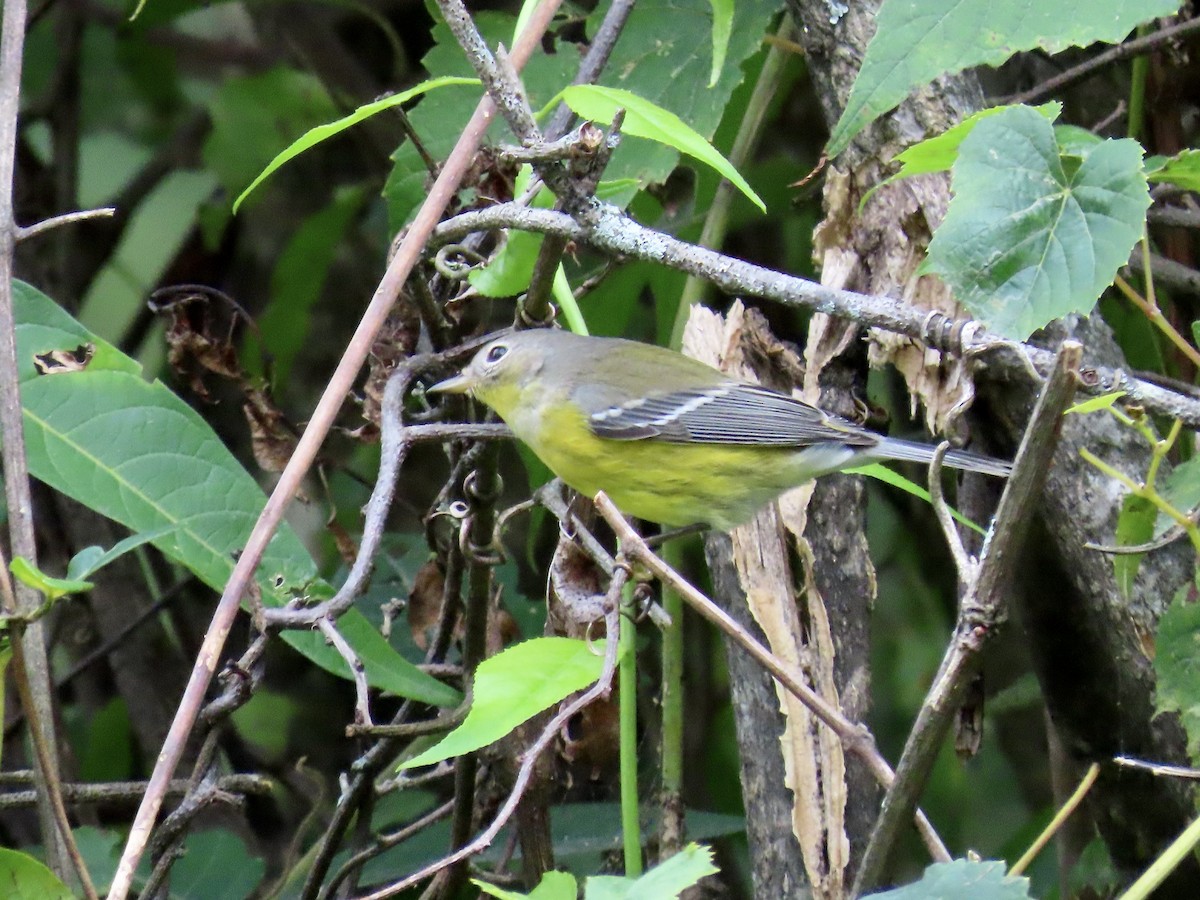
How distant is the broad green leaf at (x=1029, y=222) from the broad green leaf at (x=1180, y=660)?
47 centimetres

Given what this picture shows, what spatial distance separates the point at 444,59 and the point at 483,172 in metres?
0.68

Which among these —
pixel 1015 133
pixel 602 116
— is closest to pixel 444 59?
pixel 602 116

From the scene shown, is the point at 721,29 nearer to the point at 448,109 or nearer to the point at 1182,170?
the point at 1182,170

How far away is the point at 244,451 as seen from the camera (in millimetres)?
4156

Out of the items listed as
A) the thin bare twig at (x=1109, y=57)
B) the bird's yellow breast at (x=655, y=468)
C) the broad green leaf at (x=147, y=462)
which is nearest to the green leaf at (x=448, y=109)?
the bird's yellow breast at (x=655, y=468)

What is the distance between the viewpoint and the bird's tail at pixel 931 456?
7.51ft

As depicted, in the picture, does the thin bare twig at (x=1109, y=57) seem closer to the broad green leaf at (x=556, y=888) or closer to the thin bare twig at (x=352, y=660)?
the thin bare twig at (x=352, y=660)

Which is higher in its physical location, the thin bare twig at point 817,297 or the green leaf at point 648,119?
the green leaf at point 648,119

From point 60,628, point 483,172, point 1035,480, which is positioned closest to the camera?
point 1035,480

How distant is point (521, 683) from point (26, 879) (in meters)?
0.67

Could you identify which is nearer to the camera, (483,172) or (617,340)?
(483,172)

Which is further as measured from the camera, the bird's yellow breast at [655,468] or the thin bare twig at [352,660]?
the bird's yellow breast at [655,468]

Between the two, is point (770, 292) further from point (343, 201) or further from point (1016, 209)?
point (343, 201)

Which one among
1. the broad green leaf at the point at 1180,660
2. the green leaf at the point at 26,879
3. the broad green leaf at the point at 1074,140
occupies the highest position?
the broad green leaf at the point at 1074,140
